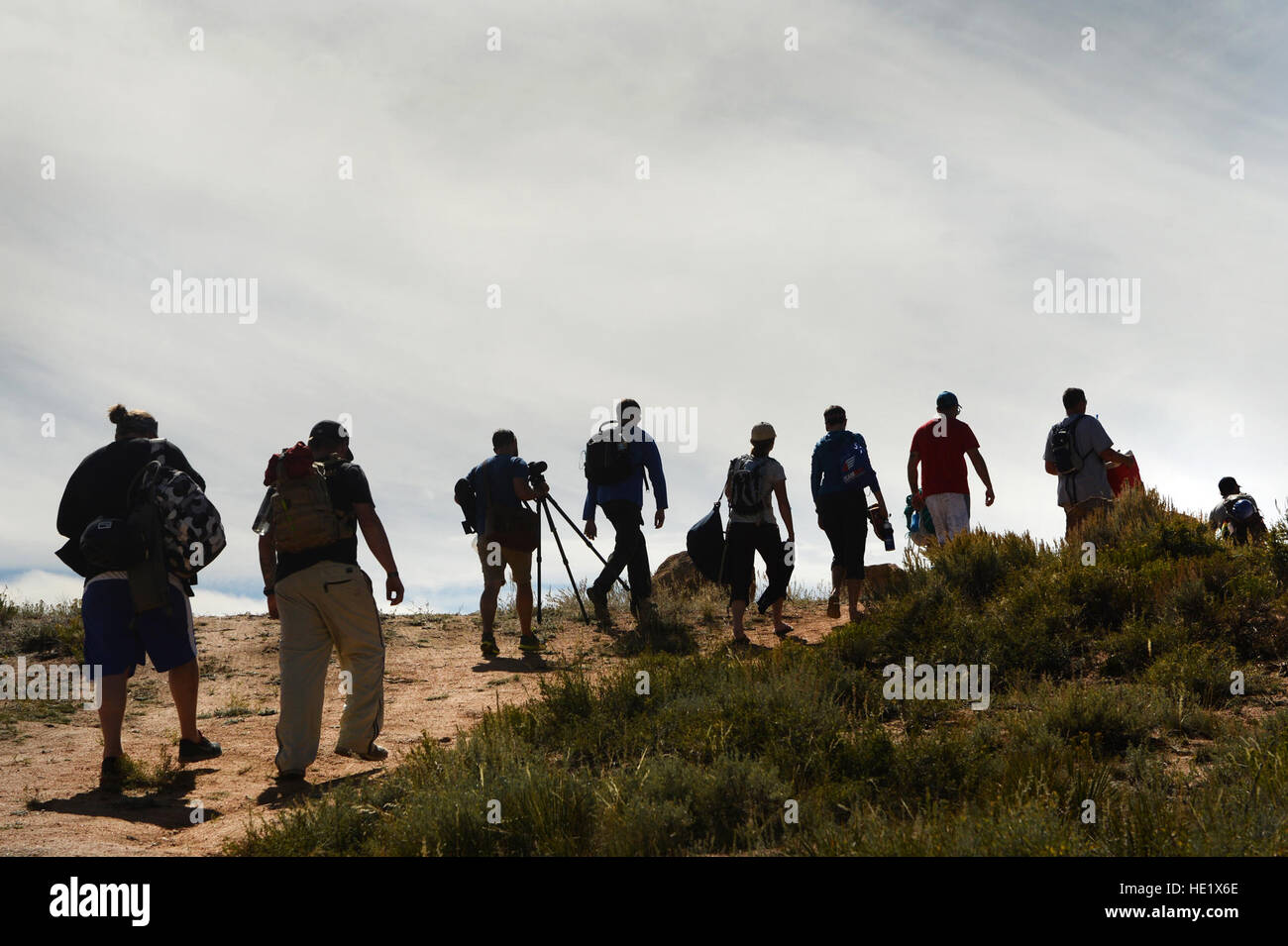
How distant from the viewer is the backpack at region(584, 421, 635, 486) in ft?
39.4

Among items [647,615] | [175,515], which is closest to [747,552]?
[647,615]

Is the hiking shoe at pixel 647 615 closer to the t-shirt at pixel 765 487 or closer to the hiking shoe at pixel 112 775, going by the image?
the t-shirt at pixel 765 487

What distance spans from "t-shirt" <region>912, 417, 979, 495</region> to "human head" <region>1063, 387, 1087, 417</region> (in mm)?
1183

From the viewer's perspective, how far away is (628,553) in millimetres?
12297

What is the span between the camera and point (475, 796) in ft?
18.2

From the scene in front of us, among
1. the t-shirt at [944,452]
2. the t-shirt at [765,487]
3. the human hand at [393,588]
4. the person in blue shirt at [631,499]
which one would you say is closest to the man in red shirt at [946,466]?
the t-shirt at [944,452]

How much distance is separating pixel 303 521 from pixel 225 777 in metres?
2.05

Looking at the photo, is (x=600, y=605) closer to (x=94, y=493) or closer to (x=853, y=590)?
(x=853, y=590)

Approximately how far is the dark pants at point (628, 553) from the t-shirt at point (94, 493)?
5717 mm

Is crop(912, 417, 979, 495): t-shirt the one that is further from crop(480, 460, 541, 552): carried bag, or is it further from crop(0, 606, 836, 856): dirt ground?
crop(480, 460, 541, 552): carried bag

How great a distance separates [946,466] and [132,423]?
8.02 meters

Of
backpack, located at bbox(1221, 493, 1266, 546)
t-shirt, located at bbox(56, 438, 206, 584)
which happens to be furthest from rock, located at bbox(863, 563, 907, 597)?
t-shirt, located at bbox(56, 438, 206, 584)
